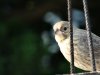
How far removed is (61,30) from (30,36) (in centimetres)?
126

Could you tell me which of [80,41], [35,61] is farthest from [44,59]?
[80,41]

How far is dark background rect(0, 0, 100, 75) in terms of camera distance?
8250 mm

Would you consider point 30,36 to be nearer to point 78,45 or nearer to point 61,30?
point 61,30

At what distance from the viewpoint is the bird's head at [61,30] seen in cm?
699

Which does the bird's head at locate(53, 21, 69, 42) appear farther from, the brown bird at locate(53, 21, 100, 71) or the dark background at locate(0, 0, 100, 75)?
the dark background at locate(0, 0, 100, 75)

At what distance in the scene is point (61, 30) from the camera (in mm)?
7059

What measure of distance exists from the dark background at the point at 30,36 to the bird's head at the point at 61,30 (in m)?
1.08

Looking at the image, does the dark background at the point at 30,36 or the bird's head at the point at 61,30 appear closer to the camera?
the bird's head at the point at 61,30

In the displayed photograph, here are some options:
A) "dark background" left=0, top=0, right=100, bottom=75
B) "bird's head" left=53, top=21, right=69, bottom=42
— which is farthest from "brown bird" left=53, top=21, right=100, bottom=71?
"dark background" left=0, top=0, right=100, bottom=75

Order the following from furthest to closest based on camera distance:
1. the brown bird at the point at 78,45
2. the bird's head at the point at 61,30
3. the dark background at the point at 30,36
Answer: the dark background at the point at 30,36 → the bird's head at the point at 61,30 → the brown bird at the point at 78,45

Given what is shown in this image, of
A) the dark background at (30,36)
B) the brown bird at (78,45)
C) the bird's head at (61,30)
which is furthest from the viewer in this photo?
the dark background at (30,36)

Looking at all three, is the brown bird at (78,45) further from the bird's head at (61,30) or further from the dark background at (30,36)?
the dark background at (30,36)

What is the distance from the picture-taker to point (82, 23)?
8.58 meters

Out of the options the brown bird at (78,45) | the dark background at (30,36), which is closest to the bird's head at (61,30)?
the brown bird at (78,45)
